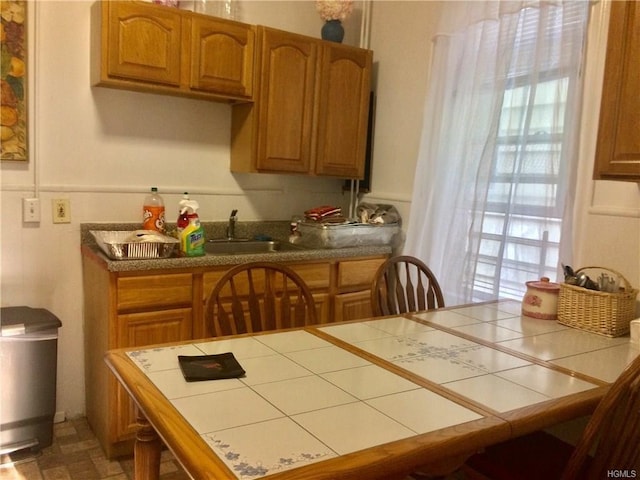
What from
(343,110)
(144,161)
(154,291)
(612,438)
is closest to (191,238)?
(154,291)

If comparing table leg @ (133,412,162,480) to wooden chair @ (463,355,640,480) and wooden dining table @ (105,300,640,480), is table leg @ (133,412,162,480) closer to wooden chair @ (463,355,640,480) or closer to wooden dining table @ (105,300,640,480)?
wooden dining table @ (105,300,640,480)

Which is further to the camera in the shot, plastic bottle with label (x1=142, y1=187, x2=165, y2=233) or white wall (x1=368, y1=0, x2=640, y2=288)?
plastic bottle with label (x1=142, y1=187, x2=165, y2=233)

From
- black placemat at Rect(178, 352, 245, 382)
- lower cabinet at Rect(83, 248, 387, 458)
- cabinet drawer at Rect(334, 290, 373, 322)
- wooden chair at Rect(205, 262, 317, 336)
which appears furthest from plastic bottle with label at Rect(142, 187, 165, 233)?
black placemat at Rect(178, 352, 245, 382)

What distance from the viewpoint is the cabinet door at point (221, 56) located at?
2674 millimetres

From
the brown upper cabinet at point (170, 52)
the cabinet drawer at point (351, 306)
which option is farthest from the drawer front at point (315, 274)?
the brown upper cabinet at point (170, 52)

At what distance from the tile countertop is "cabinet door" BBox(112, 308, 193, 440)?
0.22 metres

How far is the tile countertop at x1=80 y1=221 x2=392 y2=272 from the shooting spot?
236 cm

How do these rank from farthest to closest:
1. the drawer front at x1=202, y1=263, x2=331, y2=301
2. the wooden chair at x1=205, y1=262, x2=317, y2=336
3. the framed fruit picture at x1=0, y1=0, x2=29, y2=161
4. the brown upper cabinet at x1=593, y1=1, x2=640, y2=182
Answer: the drawer front at x1=202, y1=263, x2=331, y2=301
the framed fruit picture at x1=0, y1=0, x2=29, y2=161
the wooden chair at x1=205, y1=262, x2=317, y2=336
the brown upper cabinet at x1=593, y1=1, x2=640, y2=182

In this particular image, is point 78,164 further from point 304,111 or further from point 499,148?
point 499,148

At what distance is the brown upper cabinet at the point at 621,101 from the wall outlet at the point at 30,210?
2433mm

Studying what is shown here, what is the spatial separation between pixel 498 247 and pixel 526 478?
1.21 metres

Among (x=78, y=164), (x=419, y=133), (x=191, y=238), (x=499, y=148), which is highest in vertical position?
(x=419, y=133)

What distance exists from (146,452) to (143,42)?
191 cm

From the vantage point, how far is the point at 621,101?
1.77m
